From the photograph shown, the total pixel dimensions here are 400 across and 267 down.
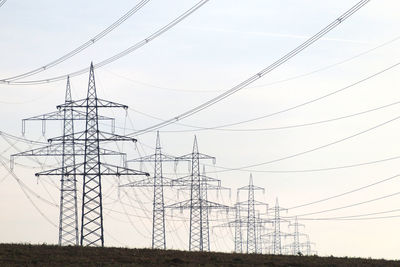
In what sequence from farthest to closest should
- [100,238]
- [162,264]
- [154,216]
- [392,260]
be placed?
1. [154,216]
2. [100,238]
3. [392,260]
4. [162,264]

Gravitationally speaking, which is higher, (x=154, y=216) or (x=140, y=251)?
(x=154, y=216)

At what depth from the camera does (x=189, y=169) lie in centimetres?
8694

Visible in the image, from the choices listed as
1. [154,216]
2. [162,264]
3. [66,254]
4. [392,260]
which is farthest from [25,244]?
[154,216]

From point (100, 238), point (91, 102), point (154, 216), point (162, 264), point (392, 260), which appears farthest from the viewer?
point (154, 216)

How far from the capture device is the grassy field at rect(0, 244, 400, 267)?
41.5 m

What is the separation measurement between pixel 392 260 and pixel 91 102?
23425mm

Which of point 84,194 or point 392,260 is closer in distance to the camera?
point 392,260

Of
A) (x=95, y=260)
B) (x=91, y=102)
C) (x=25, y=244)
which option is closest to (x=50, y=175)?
(x=91, y=102)

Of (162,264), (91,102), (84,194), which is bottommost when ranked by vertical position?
(162,264)

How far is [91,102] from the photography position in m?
62.7

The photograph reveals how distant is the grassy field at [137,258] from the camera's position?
4150cm

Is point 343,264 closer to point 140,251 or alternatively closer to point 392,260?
point 392,260

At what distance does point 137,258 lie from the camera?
43.2 m

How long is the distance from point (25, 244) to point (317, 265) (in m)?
13.5
